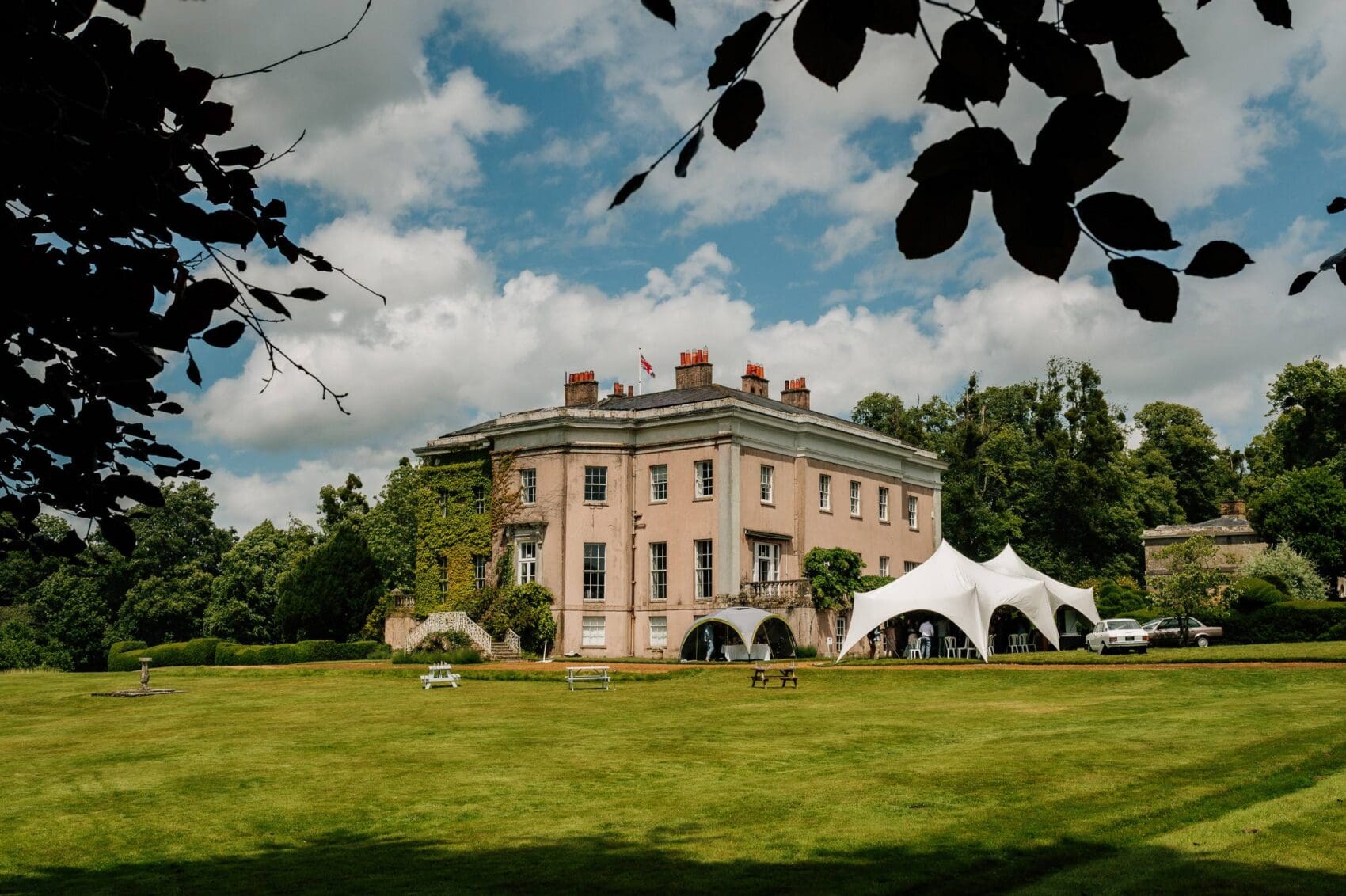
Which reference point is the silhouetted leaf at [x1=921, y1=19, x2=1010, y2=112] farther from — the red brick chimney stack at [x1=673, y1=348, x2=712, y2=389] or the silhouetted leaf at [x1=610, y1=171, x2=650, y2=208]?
the red brick chimney stack at [x1=673, y1=348, x2=712, y2=389]

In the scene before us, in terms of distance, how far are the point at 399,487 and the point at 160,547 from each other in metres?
16.8

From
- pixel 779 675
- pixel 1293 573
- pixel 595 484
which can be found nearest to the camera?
pixel 779 675

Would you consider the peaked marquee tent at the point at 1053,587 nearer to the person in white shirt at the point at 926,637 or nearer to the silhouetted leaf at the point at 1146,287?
the person in white shirt at the point at 926,637

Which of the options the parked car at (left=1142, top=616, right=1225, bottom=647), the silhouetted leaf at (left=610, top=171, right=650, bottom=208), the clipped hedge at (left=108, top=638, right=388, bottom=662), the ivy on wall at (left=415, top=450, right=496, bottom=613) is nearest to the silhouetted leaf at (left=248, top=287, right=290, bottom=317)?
the silhouetted leaf at (left=610, top=171, right=650, bottom=208)

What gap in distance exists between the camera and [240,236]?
436 cm

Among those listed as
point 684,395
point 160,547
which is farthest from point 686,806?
point 160,547

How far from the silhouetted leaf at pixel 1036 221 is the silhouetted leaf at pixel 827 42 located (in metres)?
0.40

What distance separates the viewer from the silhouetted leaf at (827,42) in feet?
7.98

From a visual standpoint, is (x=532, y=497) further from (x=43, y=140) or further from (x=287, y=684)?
(x=43, y=140)

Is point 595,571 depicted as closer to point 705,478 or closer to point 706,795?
point 705,478

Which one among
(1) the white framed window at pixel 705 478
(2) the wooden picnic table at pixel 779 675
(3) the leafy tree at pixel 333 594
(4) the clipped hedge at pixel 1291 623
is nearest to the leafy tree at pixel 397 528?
(3) the leafy tree at pixel 333 594

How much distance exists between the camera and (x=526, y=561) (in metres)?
47.7

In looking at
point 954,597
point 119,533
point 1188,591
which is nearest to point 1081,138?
point 119,533

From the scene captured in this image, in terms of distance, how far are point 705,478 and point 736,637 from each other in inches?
243
